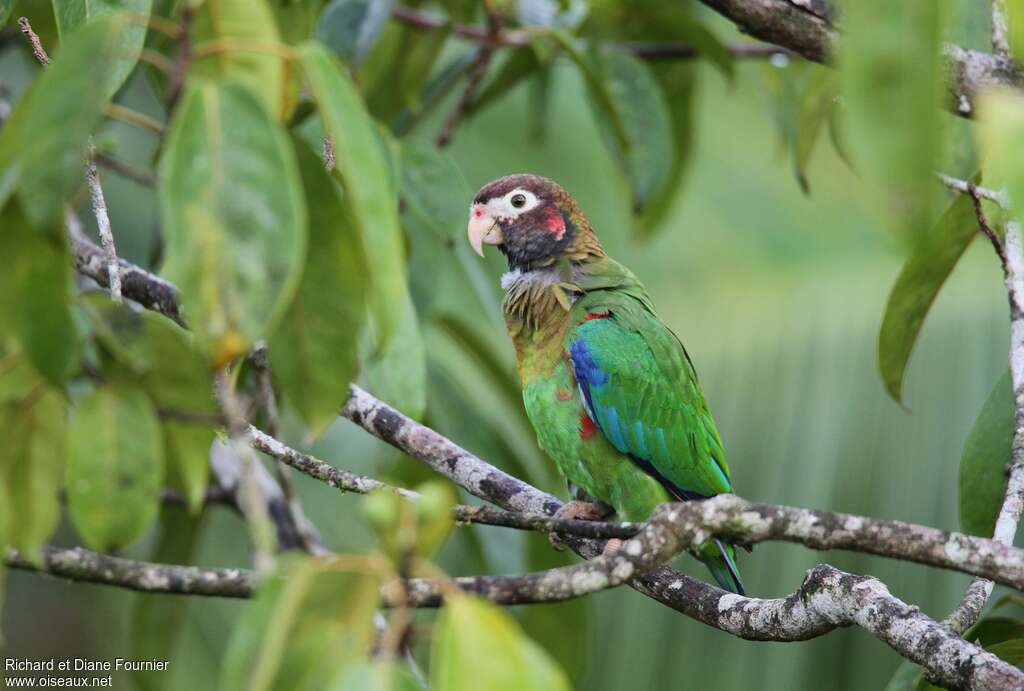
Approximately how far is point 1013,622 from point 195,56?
2067 millimetres

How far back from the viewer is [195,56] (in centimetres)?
125

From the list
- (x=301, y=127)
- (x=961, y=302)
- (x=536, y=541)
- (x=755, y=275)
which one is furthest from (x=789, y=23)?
(x=755, y=275)

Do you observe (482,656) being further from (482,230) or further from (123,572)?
(482,230)

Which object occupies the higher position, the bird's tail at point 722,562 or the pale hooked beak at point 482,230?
the pale hooked beak at point 482,230

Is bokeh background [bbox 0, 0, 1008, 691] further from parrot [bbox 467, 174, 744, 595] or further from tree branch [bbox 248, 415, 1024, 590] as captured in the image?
tree branch [bbox 248, 415, 1024, 590]

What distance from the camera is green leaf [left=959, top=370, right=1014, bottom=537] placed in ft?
7.73

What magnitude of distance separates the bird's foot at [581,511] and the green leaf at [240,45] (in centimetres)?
198

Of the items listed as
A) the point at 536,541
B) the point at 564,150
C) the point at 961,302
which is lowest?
the point at 536,541

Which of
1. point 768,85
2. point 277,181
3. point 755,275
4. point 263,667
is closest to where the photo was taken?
point 263,667

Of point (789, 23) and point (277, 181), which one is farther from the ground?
point (789, 23)

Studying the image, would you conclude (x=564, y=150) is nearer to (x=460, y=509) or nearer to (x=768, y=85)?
(x=768, y=85)

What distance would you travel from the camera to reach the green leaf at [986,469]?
2355mm

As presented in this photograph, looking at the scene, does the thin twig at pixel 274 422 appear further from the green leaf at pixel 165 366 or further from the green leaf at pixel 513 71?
the green leaf at pixel 513 71

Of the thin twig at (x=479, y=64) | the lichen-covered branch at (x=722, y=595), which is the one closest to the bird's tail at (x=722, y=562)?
the lichen-covered branch at (x=722, y=595)
